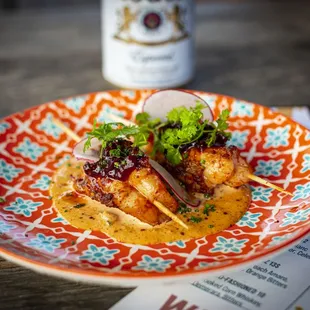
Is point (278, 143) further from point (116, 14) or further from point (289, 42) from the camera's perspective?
point (289, 42)

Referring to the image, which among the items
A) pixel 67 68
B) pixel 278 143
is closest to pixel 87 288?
pixel 278 143

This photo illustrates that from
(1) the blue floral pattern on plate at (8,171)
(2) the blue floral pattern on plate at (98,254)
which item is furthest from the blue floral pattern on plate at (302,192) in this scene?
(1) the blue floral pattern on plate at (8,171)

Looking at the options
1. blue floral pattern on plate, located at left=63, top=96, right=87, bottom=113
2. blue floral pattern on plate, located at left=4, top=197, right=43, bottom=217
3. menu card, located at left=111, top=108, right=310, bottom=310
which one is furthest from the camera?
blue floral pattern on plate, located at left=63, top=96, right=87, bottom=113

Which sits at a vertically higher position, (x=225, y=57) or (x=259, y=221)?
(x=225, y=57)

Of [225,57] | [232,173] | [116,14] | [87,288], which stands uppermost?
[116,14]

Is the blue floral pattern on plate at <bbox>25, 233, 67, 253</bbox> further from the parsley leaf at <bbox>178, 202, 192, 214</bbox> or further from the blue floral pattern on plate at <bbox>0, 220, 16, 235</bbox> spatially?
the parsley leaf at <bbox>178, 202, 192, 214</bbox>

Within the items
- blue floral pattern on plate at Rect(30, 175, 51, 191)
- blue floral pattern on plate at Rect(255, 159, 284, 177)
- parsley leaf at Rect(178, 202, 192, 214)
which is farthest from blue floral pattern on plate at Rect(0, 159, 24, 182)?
blue floral pattern on plate at Rect(255, 159, 284, 177)
